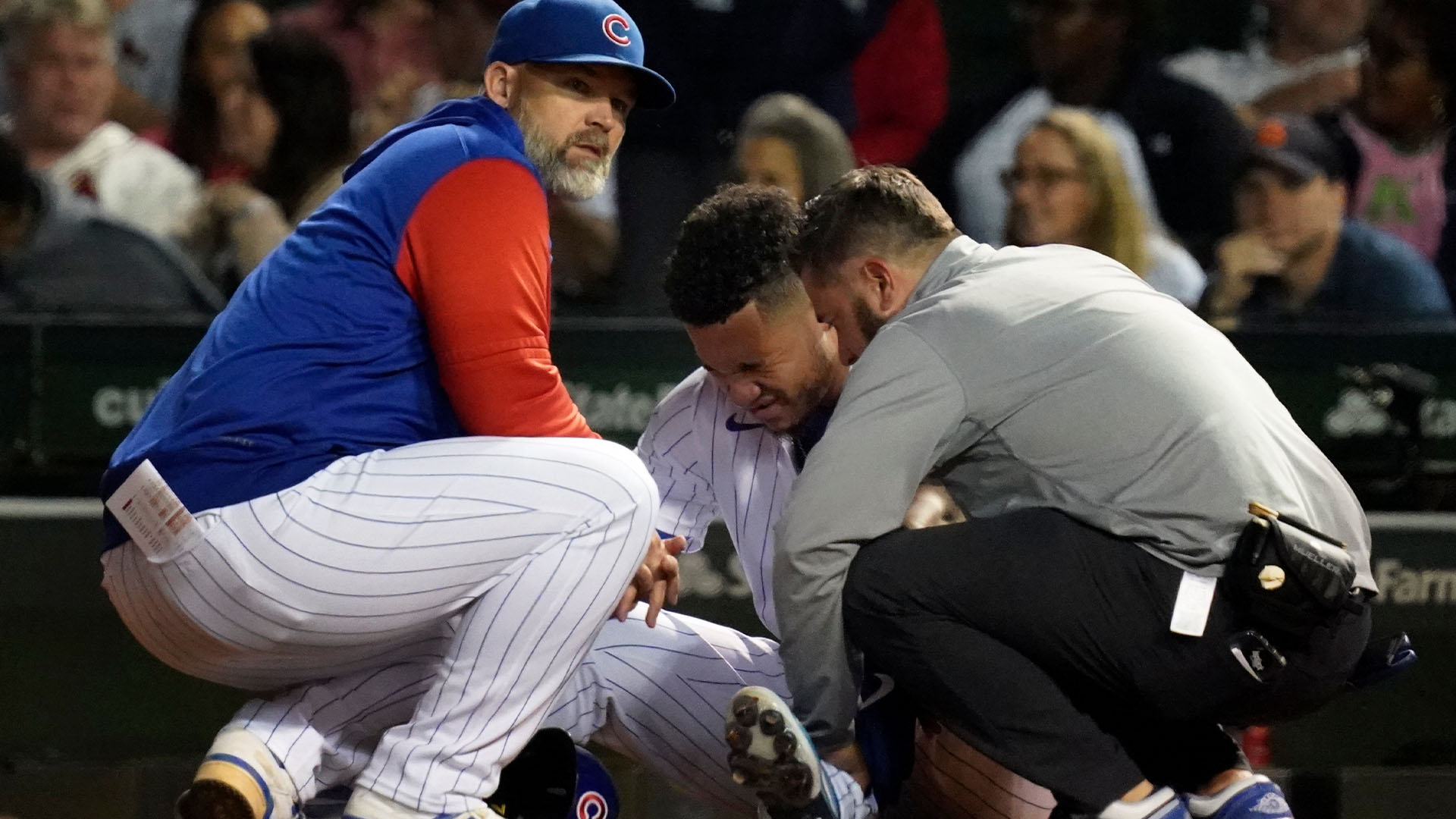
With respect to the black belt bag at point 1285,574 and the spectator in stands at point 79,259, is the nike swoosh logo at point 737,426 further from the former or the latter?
the spectator in stands at point 79,259

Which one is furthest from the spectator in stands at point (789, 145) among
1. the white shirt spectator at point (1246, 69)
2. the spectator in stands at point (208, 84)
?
the spectator in stands at point (208, 84)

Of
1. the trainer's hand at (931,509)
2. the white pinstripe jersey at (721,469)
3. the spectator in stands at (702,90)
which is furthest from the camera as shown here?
the spectator in stands at (702,90)

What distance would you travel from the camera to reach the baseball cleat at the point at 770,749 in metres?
2.25

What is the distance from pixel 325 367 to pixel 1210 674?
1291mm

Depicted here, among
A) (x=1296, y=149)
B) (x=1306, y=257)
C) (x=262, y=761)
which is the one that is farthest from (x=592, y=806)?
(x=1296, y=149)

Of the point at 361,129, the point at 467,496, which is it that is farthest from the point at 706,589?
the point at 467,496

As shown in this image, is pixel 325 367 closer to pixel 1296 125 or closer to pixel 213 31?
pixel 213 31

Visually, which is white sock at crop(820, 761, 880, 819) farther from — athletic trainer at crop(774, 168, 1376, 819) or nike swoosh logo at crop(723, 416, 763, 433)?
nike swoosh logo at crop(723, 416, 763, 433)

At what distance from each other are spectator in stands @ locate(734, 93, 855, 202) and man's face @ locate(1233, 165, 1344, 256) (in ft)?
3.41

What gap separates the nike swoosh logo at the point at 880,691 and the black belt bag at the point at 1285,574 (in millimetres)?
525

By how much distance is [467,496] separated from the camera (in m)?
2.31

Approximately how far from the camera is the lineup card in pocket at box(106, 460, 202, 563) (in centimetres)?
228

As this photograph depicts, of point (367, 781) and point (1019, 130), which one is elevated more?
point (1019, 130)

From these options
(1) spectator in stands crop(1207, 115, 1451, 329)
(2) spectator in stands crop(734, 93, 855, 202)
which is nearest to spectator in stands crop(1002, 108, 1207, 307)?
(1) spectator in stands crop(1207, 115, 1451, 329)
